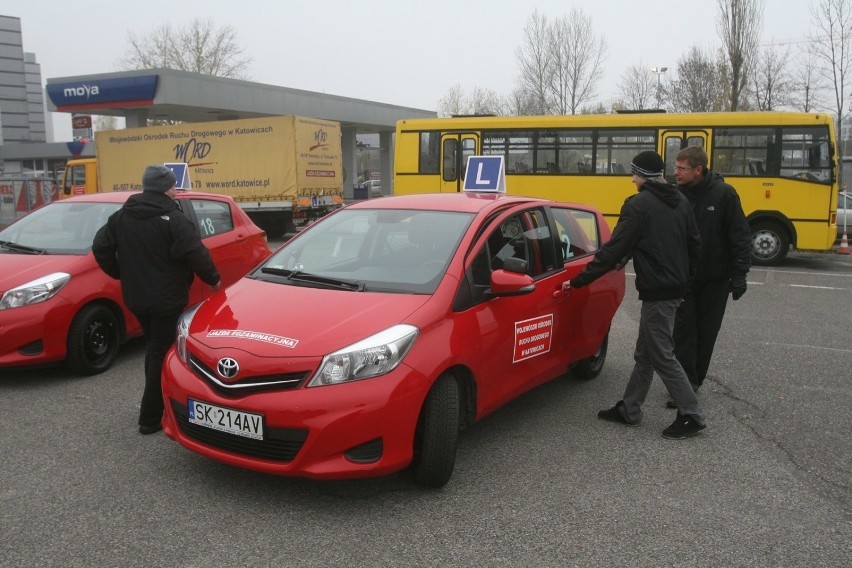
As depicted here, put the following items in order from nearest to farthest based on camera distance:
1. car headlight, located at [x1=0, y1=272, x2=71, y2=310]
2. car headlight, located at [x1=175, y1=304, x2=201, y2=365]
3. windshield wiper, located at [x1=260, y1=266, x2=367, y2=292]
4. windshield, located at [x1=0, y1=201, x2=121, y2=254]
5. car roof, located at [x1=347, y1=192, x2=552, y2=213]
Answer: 1. car headlight, located at [x1=175, y1=304, x2=201, y2=365]
2. windshield wiper, located at [x1=260, y1=266, x2=367, y2=292]
3. car roof, located at [x1=347, y1=192, x2=552, y2=213]
4. car headlight, located at [x1=0, y1=272, x2=71, y2=310]
5. windshield, located at [x1=0, y1=201, x2=121, y2=254]

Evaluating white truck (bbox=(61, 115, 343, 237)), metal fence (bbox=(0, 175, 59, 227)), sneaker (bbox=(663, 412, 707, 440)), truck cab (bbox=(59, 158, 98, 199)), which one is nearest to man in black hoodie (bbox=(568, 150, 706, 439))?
sneaker (bbox=(663, 412, 707, 440))

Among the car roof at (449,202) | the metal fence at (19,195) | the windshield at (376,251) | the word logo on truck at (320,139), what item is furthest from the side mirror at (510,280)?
the metal fence at (19,195)

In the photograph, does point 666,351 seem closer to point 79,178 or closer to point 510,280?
point 510,280

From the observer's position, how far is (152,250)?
441 centimetres

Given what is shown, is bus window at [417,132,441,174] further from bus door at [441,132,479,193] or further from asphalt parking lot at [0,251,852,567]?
asphalt parking lot at [0,251,852,567]

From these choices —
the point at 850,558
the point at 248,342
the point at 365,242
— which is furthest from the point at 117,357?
the point at 850,558

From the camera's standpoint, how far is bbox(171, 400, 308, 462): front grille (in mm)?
3285

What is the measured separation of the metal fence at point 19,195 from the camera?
24.0 meters

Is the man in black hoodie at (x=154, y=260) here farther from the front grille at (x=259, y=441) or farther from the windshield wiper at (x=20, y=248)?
the windshield wiper at (x=20, y=248)

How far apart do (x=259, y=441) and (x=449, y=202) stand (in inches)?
86.5

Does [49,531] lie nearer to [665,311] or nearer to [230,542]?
[230,542]

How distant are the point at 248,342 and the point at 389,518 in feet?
3.66

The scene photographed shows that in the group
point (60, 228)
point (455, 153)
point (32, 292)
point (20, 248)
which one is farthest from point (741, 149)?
point (32, 292)

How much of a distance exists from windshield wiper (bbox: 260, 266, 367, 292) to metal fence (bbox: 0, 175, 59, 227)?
76.8 feet
